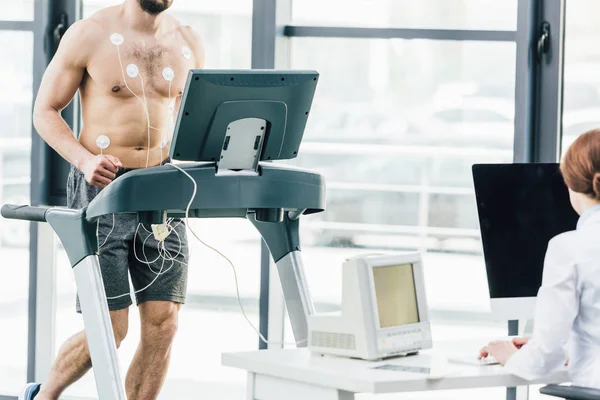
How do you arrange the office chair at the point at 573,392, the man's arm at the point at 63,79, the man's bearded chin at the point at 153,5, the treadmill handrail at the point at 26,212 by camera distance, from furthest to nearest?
the man's bearded chin at the point at 153,5 < the man's arm at the point at 63,79 < the treadmill handrail at the point at 26,212 < the office chair at the point at 573,392

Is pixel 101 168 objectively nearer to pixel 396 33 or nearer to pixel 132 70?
pixel 132 70

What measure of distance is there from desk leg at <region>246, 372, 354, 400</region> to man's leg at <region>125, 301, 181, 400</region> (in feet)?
3.48

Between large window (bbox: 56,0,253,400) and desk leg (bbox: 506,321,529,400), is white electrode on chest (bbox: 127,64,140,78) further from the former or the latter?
desk leg (bbox: 506,321,529,400)

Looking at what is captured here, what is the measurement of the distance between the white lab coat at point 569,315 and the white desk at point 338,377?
6 cm

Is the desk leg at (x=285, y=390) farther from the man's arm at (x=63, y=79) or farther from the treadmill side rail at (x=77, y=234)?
the man's arm at (x=63, y=79)

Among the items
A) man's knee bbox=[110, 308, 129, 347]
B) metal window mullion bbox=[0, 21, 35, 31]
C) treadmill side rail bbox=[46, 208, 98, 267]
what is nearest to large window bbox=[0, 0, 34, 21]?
metal window mullion bbox=[0, 21, 35, 31]

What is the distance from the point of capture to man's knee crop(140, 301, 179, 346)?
10.3 feet

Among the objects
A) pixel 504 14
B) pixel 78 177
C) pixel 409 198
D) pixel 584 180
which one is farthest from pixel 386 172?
pixel 584 180

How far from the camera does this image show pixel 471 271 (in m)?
3.77

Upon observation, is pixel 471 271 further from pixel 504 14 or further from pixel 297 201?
pixel 297 201

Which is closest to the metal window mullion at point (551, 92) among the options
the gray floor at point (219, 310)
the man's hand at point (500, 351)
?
the gray floor at point (219, 310)

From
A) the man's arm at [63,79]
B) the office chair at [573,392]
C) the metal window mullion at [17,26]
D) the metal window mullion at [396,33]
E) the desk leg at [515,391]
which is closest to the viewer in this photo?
the office chair at [573,392]

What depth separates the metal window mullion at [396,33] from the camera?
3.64 meters

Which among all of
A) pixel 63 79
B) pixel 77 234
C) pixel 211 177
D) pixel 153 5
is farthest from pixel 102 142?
pixel 211 177
